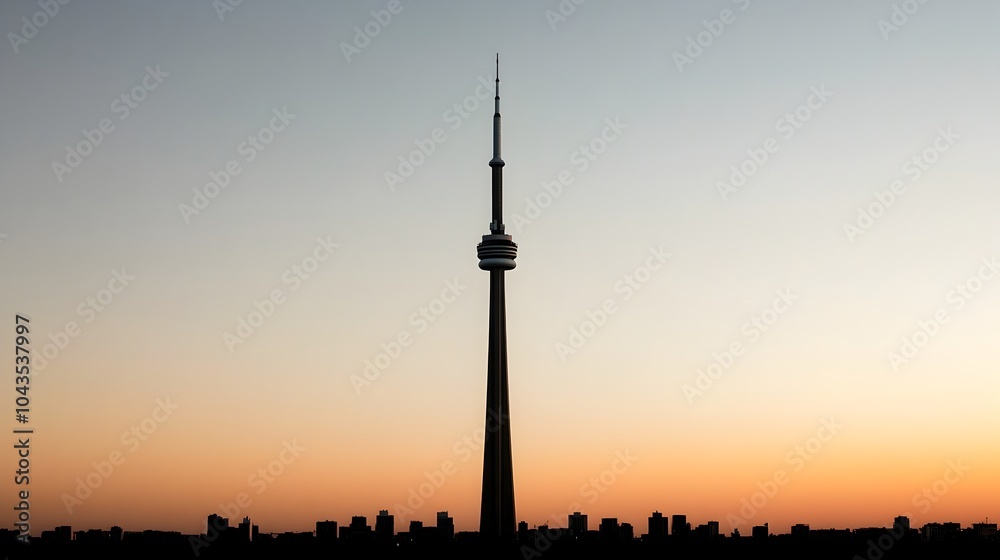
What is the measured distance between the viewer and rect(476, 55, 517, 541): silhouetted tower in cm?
18088

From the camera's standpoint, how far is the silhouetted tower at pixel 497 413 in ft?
593

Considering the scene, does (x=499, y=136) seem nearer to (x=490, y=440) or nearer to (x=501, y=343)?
(x=501, y=343)

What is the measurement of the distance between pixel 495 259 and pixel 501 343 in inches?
491

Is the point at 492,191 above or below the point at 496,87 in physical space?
below

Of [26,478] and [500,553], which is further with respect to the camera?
[500,553]

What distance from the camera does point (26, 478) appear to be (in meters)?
75.6

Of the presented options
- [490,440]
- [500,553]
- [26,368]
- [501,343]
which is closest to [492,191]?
[501,343]

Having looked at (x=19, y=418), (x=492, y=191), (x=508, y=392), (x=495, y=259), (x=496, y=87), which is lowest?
(x=19, y=418)

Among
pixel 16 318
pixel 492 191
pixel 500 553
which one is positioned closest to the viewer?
pixel 16 318

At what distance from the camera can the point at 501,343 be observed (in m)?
182

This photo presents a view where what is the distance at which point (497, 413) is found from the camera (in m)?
184

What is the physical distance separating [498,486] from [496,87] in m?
64.5

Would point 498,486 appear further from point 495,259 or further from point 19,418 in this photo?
point 19,418

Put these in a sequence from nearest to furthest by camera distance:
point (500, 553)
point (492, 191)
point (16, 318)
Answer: point (16, 318)
point (500, 553)
point (492, 191)
